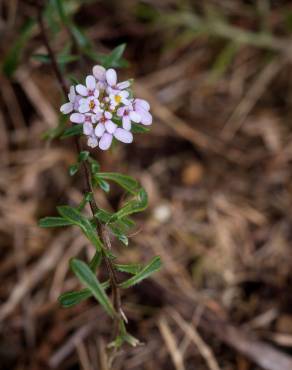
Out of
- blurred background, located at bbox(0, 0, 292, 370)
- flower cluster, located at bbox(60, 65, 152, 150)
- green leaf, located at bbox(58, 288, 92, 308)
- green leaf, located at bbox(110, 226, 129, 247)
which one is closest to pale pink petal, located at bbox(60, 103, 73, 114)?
flower cluster, located at bbox(60, 65, 152, 150)

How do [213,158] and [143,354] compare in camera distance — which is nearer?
[143,354]

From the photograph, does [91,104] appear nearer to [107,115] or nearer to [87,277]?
[107,115]

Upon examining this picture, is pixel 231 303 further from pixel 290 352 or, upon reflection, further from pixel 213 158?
pixel 213 158

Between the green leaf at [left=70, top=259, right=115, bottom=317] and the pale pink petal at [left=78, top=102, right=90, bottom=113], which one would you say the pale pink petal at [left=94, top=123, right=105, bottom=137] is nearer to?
the pale pink petal at [left=78, top=102, right=90, bottom=113]

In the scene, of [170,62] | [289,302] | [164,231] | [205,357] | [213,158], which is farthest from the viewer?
[170,62]

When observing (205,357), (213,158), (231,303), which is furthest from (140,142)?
(205,357)

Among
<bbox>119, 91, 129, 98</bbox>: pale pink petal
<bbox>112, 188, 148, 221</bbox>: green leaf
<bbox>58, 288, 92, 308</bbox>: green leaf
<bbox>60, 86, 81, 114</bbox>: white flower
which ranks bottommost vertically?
<bbox>58, 288, 92, 308</bbox>: green leaf

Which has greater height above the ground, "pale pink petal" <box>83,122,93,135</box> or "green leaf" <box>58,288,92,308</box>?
"pale pink petal" <box>83,122,93,135</box>
